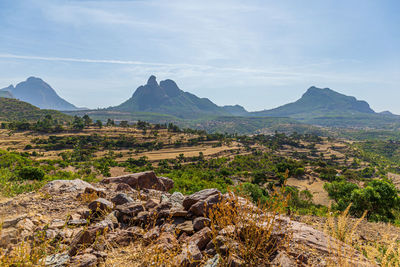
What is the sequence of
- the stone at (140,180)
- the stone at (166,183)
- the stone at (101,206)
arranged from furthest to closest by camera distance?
1. the stone at (166,183)
2. the stone at (140,180)
3. the stone at (101,206)

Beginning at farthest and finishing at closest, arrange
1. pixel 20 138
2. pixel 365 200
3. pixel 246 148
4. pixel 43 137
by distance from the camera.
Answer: pixel 246 148, pixel 43 137, pixel 20 138, pixel 365 200

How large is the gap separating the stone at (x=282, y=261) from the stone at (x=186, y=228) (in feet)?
7.30

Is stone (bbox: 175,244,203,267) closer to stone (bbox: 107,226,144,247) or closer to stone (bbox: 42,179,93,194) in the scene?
stone (bbox: 107,226,144,247)

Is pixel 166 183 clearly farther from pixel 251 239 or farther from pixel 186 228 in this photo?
pixel 251 239

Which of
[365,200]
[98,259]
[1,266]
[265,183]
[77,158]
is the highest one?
[1,266]

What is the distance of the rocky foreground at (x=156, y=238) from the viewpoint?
3859mm

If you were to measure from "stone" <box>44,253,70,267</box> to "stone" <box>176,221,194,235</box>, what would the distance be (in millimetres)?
2545

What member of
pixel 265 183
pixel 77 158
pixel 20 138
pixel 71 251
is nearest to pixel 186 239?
pixel 71 251

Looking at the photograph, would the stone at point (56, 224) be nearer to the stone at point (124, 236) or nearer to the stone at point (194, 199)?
the stone at point (124, 236)

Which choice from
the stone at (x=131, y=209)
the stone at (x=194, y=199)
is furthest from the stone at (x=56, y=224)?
the stone at (x=194, y=199)

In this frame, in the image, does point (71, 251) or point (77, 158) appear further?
point (77, 158)

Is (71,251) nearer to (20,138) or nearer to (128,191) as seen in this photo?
(128,191)

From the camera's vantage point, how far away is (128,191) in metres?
9.51

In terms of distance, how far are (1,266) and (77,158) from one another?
63499 millimetres
